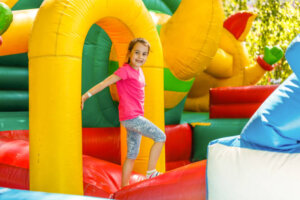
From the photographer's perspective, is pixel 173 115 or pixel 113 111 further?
pixel 173 115

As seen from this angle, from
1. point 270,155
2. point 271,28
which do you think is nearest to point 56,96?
point 270,155

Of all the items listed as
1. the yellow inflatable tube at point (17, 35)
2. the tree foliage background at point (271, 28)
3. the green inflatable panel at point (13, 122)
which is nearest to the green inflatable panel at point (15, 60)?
the green inflatable panel at point (13, 122)

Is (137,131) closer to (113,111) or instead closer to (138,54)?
(138,54)

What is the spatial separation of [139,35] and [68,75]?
85 cm

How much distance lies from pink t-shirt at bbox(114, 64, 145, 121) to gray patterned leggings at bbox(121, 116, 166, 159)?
0.04 meters

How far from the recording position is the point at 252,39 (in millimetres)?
8047

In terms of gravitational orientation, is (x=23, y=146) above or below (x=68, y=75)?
below

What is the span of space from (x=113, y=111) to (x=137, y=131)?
104 cm

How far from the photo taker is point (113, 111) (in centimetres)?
329

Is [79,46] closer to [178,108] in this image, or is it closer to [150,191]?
[150,191]

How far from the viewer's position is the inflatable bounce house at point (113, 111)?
119 cm

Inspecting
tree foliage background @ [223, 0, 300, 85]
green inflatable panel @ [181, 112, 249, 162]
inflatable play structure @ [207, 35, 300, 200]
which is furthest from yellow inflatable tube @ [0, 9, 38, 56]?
tree foliage background @ [223, 0, 300, 85]

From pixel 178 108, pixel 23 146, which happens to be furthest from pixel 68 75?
pixel 178 108

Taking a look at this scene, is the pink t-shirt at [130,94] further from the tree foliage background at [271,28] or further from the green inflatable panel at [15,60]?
the tree foliage background at [271,28]
